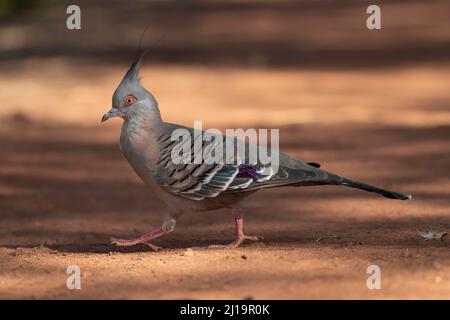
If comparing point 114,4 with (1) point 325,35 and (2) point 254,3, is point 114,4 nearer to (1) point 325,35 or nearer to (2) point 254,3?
(2) point 254,3

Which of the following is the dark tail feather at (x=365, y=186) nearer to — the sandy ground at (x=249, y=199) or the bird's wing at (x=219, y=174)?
the bird's wing at (x=219, y=174)

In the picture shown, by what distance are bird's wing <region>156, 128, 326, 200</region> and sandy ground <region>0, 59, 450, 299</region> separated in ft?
1.49

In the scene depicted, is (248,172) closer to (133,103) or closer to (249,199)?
(133,103)

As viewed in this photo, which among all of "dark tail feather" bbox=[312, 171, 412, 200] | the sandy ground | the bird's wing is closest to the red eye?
the bird's wing

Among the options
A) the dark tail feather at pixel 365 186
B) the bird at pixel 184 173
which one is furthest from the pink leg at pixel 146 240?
the dark tail feather at pixel 365 186

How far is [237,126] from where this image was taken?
46.0 feet

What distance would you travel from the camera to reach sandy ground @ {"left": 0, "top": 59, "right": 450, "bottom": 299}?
594 centimetres

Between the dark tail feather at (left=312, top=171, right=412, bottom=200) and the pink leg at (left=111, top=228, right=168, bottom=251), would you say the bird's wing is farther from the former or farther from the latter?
the pink leg at (left=111, top=228, right=168, bottom=251)

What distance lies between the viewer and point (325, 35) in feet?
86.9

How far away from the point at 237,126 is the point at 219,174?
23.3 ft

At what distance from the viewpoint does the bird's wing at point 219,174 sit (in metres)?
6.88

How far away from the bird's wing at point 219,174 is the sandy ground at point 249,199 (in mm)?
454

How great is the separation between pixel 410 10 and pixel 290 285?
91.9ft

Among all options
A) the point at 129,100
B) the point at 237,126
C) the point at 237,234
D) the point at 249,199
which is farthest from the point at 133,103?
the point at 237,126
